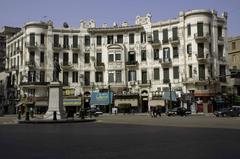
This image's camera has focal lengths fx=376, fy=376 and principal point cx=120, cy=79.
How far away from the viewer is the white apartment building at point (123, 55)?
65625 millimetres

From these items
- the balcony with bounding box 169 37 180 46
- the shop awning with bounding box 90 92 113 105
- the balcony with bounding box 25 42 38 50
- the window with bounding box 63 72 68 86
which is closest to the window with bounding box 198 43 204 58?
the balcony with bounding box 169 37 180 46

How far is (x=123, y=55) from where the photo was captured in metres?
72.2

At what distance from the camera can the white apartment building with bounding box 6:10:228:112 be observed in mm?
65625

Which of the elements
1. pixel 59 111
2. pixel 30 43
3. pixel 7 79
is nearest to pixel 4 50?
pixel 7 79

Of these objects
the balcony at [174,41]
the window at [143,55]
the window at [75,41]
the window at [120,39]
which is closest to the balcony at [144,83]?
the window at [143,55]

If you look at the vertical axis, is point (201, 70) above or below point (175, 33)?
below

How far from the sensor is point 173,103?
67688mm

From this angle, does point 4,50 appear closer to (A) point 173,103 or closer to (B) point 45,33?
(B) point 45,33

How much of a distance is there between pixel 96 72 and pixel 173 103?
53.8 ft

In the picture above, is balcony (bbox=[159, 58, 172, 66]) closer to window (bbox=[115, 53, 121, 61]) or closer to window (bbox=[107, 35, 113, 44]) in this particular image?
window (bbox=[115, 53, 121, 61])

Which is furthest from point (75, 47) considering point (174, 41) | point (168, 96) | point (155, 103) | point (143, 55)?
point (168, 96)

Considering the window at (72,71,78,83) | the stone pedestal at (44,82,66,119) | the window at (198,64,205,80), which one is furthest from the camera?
the window at (72,71,78,83)

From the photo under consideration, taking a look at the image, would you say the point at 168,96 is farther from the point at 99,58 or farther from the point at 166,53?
the point at 99,58

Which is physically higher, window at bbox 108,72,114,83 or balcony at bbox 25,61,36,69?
balcony at bbox 25,61,36,69
